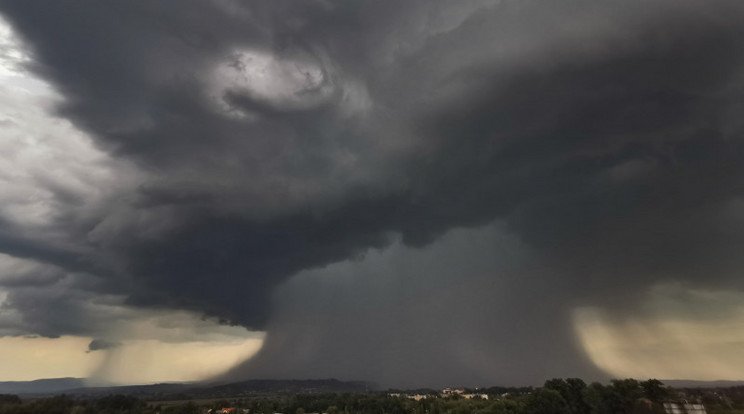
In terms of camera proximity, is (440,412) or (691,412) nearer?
(691,412)

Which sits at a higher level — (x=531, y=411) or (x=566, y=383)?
(x=566, y=383)

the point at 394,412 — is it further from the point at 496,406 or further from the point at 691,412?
the point at 691,412

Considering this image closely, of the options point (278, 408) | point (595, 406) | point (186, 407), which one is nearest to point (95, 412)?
point (186, 407)

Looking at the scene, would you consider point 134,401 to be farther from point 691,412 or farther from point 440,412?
point 691,412

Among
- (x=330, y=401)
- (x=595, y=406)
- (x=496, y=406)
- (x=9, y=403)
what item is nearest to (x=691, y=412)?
(x=595, y=406)

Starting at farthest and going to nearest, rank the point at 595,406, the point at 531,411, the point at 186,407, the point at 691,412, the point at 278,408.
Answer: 1. the point at 278,408
2. the point at 186,407
3. the point at 531,411
4. the point at 595,406
5. the point at 691,412

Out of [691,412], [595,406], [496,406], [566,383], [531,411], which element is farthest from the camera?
[566,383]

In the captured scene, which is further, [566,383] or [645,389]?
[566,383]

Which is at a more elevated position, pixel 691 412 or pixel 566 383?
pixel 566 383

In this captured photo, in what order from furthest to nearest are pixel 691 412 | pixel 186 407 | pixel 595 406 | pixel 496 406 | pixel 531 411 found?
pixel 186 407 → pixel 496 406 → pixel 531 411 → pixel 595 406 → pixel 691 412
